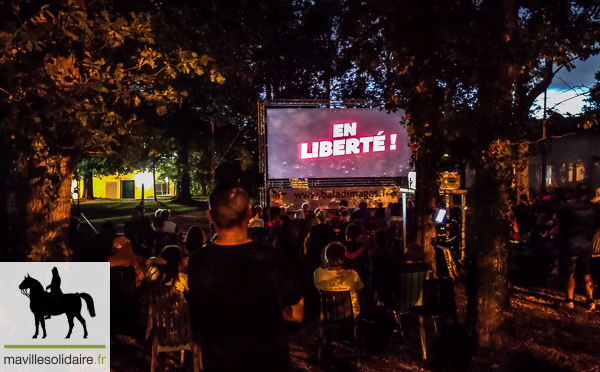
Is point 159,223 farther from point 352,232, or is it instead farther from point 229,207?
point 229,207

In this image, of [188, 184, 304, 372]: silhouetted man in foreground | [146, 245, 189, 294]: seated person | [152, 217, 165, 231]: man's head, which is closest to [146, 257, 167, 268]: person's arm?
[146, 245, 189, 294]: seated person

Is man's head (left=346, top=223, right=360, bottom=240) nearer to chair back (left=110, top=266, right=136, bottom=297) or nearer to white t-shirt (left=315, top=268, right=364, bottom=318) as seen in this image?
white t-shirt (left=315, top=268, right=364, bottom=318)

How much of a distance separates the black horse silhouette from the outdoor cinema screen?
36.3 feet

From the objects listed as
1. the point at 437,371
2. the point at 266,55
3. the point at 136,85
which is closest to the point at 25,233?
the point at 136,85

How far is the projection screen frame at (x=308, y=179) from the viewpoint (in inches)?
630

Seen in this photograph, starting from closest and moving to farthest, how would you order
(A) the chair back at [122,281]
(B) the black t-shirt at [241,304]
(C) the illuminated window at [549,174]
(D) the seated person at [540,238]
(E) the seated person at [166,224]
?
(B) the black t-shirt at [241,304] < (A) the chair back at [122,281] < (E) the seated person at [166,224] < (D) the seated person at [540,238] < (C) the illuminated window at [549,174]

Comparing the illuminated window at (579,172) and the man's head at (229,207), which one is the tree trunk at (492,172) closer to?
the man's head at (229,207)

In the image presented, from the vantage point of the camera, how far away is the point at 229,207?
2.48 meters

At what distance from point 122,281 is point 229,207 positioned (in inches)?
169

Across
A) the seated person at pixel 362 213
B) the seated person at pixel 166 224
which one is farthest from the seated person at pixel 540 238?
the seated person at pixel 166 224

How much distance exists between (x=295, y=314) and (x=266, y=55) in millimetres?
24811

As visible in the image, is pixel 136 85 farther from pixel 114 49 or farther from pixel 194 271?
pixel 194 271

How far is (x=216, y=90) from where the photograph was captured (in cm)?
2428

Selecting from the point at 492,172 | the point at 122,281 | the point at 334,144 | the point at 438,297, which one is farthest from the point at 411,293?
the point at 334,144
